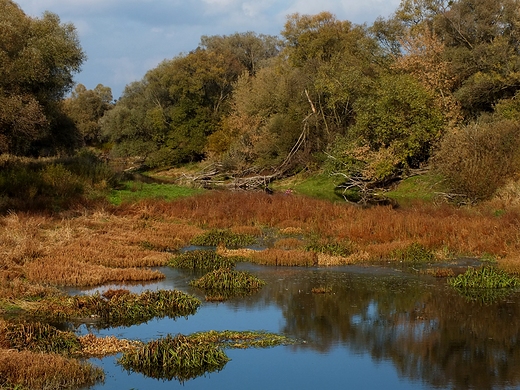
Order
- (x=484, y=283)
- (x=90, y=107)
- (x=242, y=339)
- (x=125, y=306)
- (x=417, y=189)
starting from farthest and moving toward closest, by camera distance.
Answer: (x=90, y=107)
(x=417, y=189)
(x=484, y=283)
(x=125, y=306)
(x=242, y=339)

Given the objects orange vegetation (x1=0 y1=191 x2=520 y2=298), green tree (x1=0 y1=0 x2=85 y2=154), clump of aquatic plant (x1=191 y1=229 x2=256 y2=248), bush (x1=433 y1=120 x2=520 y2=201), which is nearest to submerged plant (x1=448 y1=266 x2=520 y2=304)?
orange vegetation (x1=0 y1=191 x2=520 y2=298)

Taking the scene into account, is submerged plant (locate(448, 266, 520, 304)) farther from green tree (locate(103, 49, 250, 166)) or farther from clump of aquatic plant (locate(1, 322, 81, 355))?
green tree (locate(103, 49, 250, 166))

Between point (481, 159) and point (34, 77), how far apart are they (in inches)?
831

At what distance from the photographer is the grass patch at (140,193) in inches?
1298

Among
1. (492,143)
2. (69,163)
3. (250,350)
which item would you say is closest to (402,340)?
(250,350)

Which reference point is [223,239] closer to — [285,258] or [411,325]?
[285,258]

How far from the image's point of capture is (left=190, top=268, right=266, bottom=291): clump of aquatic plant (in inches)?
692

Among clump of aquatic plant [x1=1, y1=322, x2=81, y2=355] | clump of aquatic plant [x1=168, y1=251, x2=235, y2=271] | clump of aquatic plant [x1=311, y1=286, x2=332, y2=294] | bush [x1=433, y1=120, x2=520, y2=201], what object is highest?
bush [x1=433, y1=120, x2=520, y2=201]

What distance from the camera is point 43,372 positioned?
414 inches

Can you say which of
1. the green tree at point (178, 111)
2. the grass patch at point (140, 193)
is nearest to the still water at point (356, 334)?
the grass patch at point (140, 193)

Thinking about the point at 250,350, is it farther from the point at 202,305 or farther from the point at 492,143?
the point at 492,143

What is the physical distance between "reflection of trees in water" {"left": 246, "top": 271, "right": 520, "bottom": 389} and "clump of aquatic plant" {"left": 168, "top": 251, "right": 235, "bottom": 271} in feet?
8.63

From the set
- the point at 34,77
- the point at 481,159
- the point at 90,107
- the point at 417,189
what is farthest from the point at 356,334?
the point at 90,107

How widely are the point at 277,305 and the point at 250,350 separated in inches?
133
